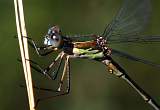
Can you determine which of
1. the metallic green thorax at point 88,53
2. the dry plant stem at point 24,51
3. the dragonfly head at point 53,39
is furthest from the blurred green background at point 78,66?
the dry plant stem at point 24,51

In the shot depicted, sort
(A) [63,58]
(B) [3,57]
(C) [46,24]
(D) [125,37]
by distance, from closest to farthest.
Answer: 1. (A) [63,58]
2. (D) [125,37]
3. (B) [3,57]
4. (C) [46,24]

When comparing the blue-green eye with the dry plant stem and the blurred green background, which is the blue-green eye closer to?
the dry plant stem

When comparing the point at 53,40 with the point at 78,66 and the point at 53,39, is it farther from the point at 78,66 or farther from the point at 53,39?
the point at 78,66

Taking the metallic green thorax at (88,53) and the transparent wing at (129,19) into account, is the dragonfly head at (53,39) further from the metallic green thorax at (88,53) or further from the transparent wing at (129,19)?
the transparent wing at (129,19)

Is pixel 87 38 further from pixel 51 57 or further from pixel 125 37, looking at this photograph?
pixel 51 57

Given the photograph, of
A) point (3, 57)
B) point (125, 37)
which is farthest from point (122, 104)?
point (125, 37)

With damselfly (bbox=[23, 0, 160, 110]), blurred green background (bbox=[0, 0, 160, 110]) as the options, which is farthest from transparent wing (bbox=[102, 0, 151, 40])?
blurred green background (bbox=[0, 0, 160, 110])

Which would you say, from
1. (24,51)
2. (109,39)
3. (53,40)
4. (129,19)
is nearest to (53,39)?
(53,40)
